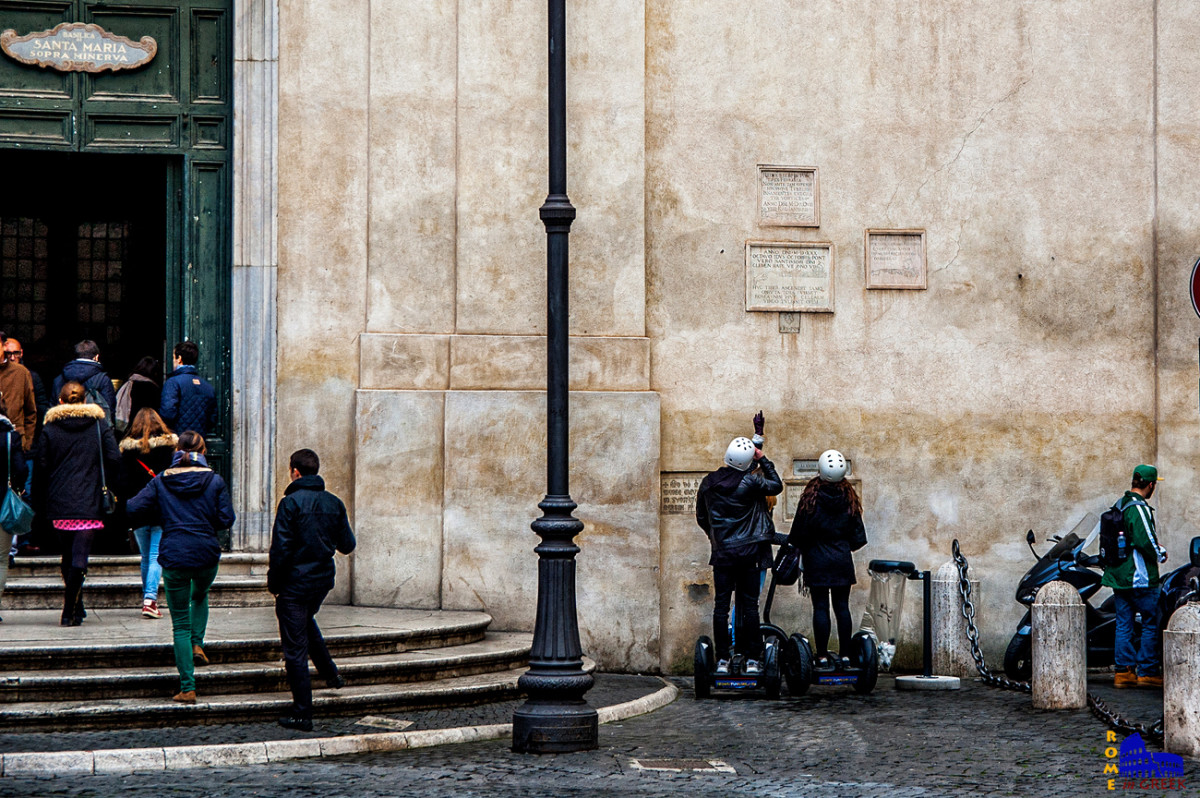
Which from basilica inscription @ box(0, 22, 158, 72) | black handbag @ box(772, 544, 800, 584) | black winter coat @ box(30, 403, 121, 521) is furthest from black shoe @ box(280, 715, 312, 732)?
basilica inscription @ box(0, 22, 158, 72)

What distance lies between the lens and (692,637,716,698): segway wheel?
10680 mm

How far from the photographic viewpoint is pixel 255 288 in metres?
12.1

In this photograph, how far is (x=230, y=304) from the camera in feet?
40.2

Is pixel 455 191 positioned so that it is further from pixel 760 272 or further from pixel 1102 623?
pixel 1102 623

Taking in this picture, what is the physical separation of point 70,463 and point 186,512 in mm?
1751

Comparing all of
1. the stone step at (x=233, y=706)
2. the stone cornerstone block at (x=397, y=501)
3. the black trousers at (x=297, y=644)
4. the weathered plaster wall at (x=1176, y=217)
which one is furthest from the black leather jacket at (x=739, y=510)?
the weathered plaster wall at (x=1176, y=217)

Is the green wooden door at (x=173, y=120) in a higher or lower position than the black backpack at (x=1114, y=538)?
higher

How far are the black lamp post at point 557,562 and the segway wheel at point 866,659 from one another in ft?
9.43

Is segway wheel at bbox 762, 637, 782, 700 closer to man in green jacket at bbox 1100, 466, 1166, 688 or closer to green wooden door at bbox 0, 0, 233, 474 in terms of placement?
man in green jacket at bbox 1100, 466, 1166, 688

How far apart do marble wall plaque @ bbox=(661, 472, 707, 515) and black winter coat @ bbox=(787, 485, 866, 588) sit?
1521mm

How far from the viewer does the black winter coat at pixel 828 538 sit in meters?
11.0

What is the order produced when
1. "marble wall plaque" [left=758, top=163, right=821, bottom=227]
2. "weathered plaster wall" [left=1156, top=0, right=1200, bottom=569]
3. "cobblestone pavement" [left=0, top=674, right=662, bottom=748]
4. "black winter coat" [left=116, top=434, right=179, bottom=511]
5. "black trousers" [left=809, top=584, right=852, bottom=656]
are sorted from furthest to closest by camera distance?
"weathered plaster wall" [left=1156, top=0, right=1200, bottom=569] < "marble wall plaque" [left=758, top=163, right=821, bottom=227] < "black trousers" [left=809, top=584, right=852, bottom=656] < "black winter coat" [left=116, top=434, right=179, bottom=511] < "cobblestone pavement" [left=0, top=674, right=662, bottom=748]

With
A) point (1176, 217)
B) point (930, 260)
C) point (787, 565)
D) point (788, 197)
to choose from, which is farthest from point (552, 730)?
point (1176, 217)

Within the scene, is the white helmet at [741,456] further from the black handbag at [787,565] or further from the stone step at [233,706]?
the stone step at [233,706]
